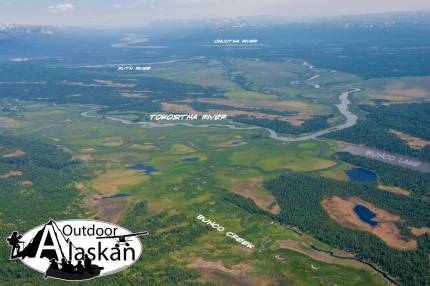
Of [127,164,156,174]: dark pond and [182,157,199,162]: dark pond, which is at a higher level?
[182,157,199,162]: dark pond

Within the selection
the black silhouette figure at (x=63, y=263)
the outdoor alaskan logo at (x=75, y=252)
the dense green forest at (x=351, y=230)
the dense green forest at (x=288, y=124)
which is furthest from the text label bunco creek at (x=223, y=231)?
the dense green forest at (x=288, y=124)

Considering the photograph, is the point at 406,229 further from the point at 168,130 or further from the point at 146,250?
the point at 168,130

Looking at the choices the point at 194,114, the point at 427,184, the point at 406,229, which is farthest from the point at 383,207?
the point at 194,114

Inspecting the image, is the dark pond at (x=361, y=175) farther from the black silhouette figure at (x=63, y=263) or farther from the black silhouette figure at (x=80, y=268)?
the black silhouette figure at (x=63, y=263)

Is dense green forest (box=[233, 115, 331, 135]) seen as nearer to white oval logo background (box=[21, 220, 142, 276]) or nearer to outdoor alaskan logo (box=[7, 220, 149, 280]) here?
white oval logo background (box=[21, 220, 142, 276])

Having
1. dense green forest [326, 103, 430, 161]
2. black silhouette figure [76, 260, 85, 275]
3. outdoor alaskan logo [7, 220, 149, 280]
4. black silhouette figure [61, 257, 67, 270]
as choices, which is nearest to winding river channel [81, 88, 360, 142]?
dense green forest [326, 103, 430, 161]

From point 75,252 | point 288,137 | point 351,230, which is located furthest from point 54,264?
point 288,137

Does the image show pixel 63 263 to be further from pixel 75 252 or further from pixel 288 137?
pixel 288 137
